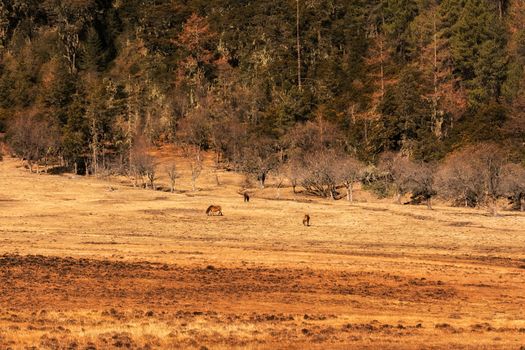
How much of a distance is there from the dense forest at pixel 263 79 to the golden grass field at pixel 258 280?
112 feet

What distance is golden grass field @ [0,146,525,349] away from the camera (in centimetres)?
2011

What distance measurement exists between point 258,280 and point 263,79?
366ft

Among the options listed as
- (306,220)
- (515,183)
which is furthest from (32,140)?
(515,183)

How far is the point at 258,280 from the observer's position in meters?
31.1

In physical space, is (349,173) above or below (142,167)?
below

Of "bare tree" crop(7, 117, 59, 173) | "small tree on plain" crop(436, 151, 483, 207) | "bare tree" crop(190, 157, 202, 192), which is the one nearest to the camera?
"small tree on plain" crop(436, 151, 483, 207)

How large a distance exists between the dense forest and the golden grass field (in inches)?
1343

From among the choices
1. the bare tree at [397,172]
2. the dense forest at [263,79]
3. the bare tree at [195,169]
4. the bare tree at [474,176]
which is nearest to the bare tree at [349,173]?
the bare tree at [397,172]

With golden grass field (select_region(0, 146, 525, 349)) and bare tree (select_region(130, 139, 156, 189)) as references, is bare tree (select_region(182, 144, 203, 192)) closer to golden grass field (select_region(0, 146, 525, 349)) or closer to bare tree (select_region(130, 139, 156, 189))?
bare tree (select_region(130, 139, 156, 189))

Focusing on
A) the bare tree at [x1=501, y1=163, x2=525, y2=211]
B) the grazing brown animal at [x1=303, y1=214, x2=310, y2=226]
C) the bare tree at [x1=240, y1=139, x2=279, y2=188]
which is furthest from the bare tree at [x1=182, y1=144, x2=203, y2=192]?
the grazing brown animal at [x1=303, y1=214, x2=310, y2=226]

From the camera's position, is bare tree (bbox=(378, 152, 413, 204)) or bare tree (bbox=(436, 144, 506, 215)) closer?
bare tree (bbox=(436, 144, 506, 215))

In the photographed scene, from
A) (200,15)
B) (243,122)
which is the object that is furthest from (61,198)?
(200,15)

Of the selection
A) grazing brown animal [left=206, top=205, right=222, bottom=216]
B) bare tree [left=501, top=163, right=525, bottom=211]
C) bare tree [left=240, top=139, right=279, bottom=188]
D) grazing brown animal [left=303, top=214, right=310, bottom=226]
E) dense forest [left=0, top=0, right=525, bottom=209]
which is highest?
dense forest [left=0, top=0, right=525, bottom=209]

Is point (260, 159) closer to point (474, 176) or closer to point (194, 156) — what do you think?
point (194, 156)
